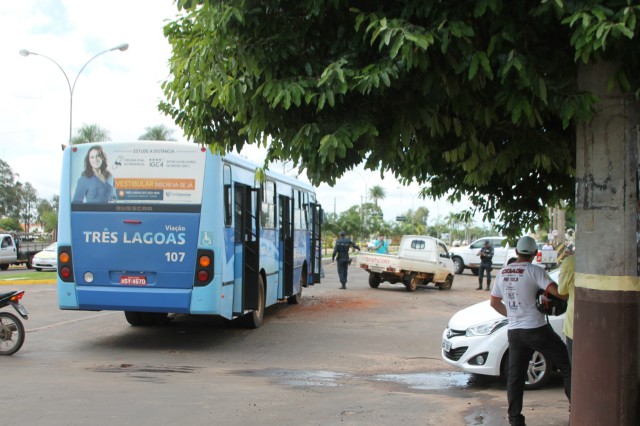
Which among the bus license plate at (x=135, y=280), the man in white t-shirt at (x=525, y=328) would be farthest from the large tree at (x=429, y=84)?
the bus license plate at (x=135, y=280)

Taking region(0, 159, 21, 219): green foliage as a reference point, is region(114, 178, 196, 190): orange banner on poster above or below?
below

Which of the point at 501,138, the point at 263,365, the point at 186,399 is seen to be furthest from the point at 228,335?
the point at 501,138

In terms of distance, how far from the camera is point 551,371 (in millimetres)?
8109

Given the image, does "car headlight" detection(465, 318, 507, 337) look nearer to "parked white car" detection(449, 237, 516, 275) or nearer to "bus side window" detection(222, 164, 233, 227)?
"bus side window" detection(222, 164, 233, 227)

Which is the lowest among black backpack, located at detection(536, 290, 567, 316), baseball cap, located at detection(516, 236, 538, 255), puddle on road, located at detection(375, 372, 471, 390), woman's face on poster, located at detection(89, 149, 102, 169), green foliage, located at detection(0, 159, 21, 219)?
puddle on road, located at detection(375, 372, 471, 390)

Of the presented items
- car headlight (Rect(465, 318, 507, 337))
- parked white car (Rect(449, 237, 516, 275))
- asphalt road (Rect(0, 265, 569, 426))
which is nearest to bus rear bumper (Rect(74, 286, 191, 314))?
asphalt road (Rect(0, 265, 569, 426))

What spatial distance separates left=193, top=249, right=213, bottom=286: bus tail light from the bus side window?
2.15 feet

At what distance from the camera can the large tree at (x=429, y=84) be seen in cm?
Result: 386

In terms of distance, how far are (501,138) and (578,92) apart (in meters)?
1.18

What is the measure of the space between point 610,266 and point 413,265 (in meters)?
17.9

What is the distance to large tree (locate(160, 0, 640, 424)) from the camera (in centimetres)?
386

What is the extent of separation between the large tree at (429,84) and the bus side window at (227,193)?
5.45 m

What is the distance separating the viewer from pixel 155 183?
10164 mm

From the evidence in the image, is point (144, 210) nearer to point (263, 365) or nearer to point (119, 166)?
point (119, 166)
